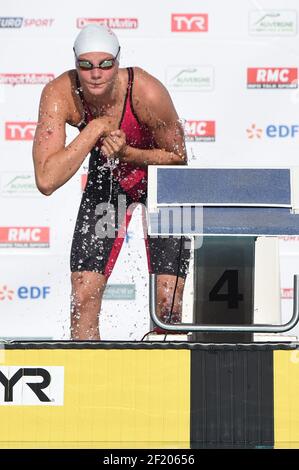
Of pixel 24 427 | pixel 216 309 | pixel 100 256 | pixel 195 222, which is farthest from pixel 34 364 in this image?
pixel 100 256

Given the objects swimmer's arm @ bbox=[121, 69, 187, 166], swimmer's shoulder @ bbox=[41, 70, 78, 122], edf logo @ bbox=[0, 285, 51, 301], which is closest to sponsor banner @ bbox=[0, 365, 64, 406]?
swimmer's arm @ bbox=[121, 69, 187, 166]

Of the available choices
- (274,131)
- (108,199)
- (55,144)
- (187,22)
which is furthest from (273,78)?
(55,144)

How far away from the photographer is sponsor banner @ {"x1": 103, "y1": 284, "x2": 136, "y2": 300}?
5.51 m

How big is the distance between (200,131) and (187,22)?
67 cm

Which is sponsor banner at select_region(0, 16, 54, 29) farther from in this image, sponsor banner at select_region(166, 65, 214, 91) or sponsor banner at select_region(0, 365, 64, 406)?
sponsor banner at select_region(0, 365, 64, 406)

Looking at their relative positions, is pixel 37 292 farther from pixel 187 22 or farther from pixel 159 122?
pixel 187 22

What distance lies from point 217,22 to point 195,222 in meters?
3.55

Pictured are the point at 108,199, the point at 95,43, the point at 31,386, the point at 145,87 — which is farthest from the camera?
the point at 108,199

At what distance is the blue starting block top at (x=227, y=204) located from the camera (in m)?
2.49

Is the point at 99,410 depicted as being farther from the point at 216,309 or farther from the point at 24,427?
the point at 216,309

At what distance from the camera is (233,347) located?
204 centimetres

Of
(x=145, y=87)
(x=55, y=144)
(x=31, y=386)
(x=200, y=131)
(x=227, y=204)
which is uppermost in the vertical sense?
(x=200, y=131)

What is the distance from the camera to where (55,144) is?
4086 mm

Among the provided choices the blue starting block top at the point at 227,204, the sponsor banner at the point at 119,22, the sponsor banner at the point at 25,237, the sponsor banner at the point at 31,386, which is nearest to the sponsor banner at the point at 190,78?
the sponsor banner at the point at 119,22
